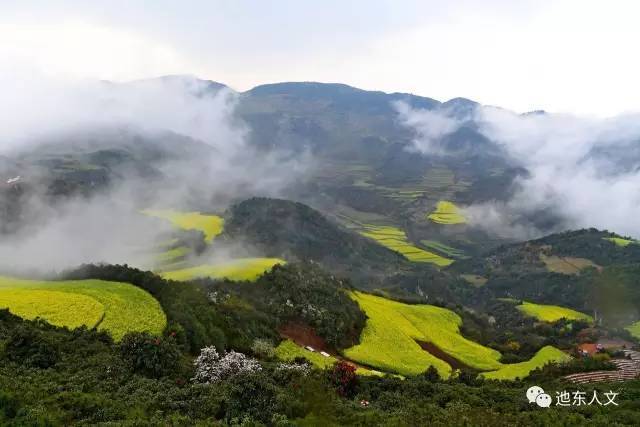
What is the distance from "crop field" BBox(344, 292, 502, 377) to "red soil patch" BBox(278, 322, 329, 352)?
2.23m

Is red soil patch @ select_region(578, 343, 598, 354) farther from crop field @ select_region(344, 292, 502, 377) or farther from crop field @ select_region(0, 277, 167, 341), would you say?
crop field @ select_region(0, 277, 167, 341)

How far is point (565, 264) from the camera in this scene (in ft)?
453

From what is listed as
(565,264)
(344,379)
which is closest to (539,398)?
(344,379)

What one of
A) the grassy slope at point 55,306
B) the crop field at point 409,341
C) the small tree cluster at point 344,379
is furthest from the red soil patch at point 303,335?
the small tree cluster at point 344,379

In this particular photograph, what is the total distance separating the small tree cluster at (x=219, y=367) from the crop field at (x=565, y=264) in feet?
405

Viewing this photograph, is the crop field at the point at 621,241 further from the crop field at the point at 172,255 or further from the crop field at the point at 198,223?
the crop field at the point at 172,255

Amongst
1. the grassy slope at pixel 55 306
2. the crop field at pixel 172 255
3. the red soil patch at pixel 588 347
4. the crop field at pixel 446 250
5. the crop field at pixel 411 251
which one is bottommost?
the crop field at pixel 446 250

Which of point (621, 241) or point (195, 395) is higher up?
point (195, 395)

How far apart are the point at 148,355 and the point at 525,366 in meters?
32.0

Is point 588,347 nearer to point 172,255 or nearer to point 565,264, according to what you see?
point 172,255

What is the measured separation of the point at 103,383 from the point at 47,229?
5296cm

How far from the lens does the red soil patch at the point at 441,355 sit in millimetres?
44469

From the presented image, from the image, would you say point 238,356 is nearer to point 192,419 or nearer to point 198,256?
point 192,419

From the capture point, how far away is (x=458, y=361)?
45.3 metres
